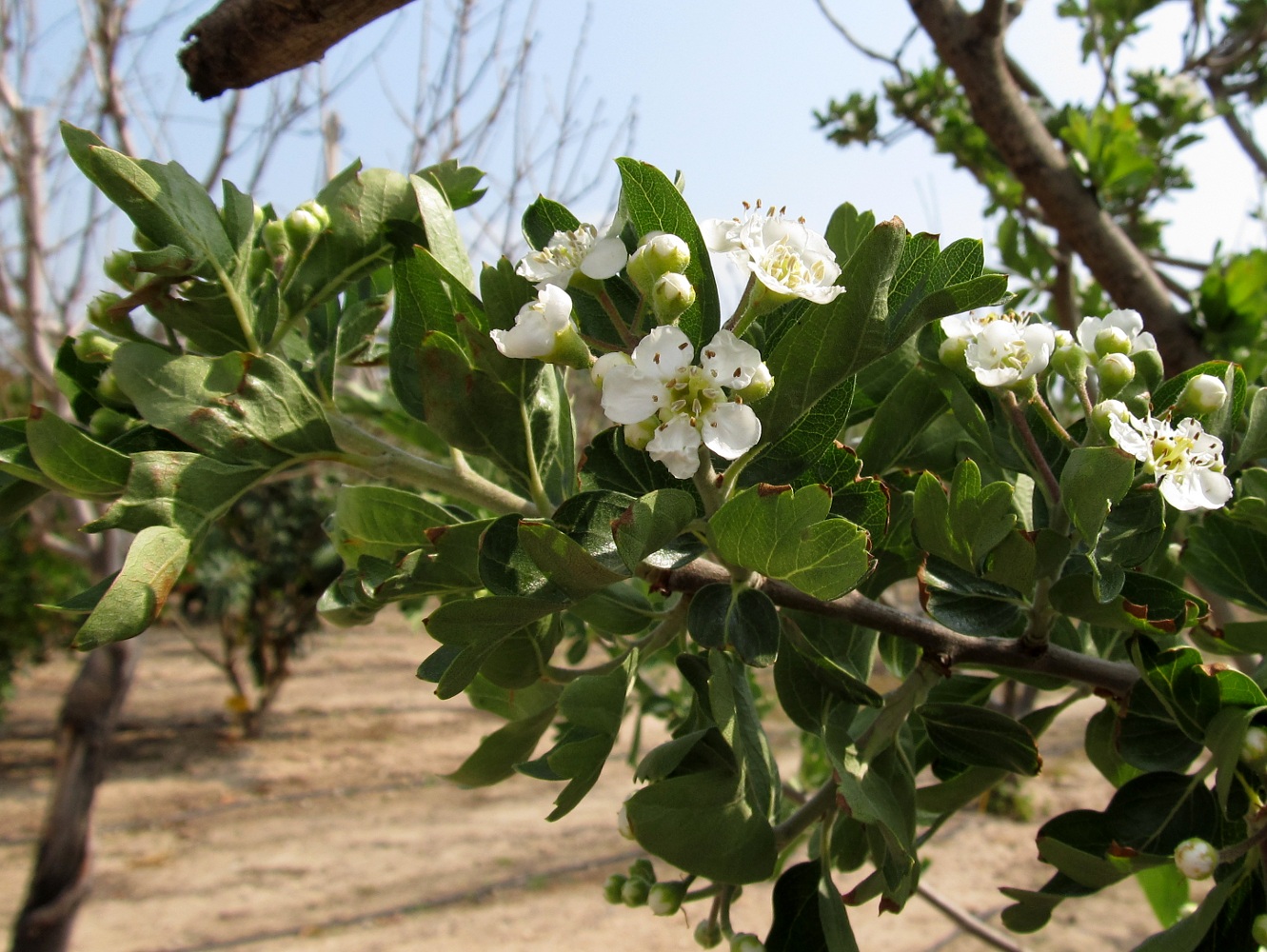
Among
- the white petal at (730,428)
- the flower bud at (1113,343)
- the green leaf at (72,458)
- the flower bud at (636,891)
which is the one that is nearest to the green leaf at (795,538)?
the white petal at (730,428)

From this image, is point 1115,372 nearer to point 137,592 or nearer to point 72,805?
point 137,592

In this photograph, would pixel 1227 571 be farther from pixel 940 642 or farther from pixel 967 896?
pixel 967 896

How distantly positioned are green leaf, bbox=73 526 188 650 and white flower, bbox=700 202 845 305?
45cm

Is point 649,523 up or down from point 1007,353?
down

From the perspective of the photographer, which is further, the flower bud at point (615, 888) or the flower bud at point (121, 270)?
the flower bud at point (615, 888)

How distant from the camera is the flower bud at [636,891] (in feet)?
3.40

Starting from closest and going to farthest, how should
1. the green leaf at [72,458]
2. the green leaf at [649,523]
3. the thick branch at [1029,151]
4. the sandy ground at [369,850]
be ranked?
the green leaf at [649,523] → the green leaf at [72,458] → the thick branch at [1029,151] → the sandy ground at [369,850]

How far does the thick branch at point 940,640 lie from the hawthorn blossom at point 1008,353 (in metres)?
0.21

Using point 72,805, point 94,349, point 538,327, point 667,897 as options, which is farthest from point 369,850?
point 538,327

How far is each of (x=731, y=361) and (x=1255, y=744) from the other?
48 cm

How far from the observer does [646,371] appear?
0.61 metres

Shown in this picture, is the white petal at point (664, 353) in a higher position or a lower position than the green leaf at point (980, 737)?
higher

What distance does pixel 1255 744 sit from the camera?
0.69 metres

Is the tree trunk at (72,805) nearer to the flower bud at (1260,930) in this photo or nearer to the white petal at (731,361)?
the white petal at (731,361)
